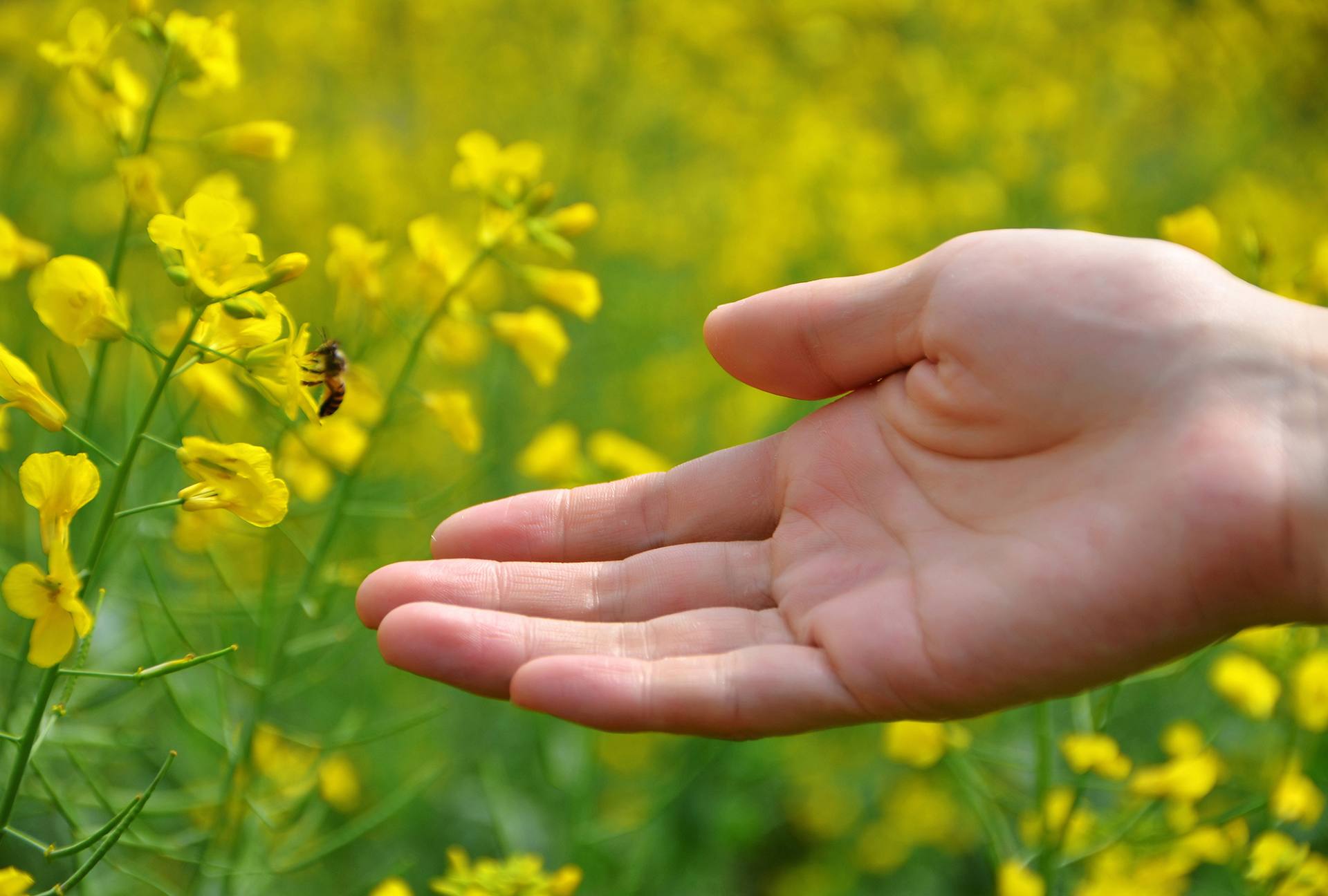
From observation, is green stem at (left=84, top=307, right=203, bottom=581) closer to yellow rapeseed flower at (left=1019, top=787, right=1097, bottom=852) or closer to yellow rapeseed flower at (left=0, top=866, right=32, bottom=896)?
yellow rapeseed flower at (left=0, top=866, right=32, bottom=896)

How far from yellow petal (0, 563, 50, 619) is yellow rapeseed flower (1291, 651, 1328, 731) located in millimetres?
1940

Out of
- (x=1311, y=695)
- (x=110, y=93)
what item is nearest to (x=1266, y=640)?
(x=1311, y=695)

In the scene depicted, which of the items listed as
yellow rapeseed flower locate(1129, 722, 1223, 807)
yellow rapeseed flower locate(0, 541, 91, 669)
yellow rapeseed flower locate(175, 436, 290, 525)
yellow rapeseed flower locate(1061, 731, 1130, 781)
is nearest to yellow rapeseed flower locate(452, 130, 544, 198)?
yellow rapeseed flower locate(175, 436, 290, 525)

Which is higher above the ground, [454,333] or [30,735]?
[454,333]

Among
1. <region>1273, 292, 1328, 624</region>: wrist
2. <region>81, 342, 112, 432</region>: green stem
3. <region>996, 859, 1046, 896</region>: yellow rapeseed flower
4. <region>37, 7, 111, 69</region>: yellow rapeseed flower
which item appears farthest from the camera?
<region>996, 859, 1046, 896</region>: yellow rapeseed flower

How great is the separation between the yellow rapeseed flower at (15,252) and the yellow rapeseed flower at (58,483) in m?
0.75

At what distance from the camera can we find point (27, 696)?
2.04m

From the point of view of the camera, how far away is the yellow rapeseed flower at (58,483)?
43.9 inches

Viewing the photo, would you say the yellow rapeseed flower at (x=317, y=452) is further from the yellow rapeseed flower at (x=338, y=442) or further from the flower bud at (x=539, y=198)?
the flower bud at (x=539, y=198)

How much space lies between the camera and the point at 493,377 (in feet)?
11.4

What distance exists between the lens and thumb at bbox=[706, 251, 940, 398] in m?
1.70

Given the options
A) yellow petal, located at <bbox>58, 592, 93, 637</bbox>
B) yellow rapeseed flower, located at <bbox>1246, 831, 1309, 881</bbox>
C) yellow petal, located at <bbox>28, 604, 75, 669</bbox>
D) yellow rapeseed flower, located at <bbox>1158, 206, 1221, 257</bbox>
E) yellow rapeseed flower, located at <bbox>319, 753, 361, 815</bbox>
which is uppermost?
yellow rapeseed flower, located at <bbox>1158, 206, 1221, 257</bbox>

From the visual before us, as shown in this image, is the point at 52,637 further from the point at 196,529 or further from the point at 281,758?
the point at 281,758

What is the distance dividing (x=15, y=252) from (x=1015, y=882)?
194cm
